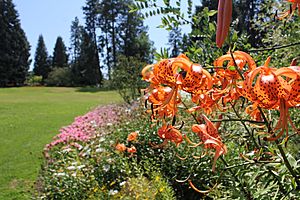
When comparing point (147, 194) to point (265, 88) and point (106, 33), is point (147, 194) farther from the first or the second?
point (106, 33)

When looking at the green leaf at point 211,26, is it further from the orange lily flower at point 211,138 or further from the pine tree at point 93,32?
the pine tree at point 93,32

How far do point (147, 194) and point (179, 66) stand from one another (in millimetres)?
1896

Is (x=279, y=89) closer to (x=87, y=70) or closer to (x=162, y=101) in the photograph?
(x=162, y=101)

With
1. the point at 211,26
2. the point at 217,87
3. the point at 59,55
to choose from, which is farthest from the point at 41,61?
the point at 217,87

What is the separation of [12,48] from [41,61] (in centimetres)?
835

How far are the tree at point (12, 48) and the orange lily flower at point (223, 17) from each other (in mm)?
29958

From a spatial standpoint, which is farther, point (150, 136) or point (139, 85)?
point (139, 85)

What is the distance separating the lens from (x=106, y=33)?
32.6 m

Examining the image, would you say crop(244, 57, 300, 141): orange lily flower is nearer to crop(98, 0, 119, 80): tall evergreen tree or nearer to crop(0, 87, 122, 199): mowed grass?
crop(0, 87, 122, 199): mowed grass

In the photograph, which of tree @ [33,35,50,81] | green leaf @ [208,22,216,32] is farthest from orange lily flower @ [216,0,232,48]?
tree @ [33,35,50,81]

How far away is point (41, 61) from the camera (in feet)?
128

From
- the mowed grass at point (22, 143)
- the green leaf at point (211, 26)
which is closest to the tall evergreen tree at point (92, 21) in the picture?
the mowed grass at point (22, 143)

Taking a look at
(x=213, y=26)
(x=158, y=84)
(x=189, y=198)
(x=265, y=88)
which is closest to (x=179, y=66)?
(x=158, y=84)

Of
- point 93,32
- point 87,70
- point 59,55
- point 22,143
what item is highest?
point 93,32
